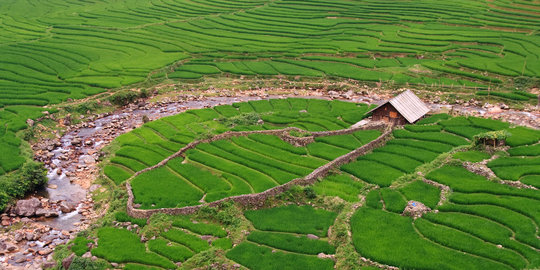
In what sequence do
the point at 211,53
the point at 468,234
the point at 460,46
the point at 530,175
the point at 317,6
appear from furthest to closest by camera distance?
the point at 317,6 → the point at 211,53 → the point at 460,46 → the point at 530,175 → the point at 468,234

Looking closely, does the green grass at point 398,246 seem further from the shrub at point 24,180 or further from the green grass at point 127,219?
the shrub at point 24,180

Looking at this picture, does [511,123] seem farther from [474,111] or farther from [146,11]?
[146,11]

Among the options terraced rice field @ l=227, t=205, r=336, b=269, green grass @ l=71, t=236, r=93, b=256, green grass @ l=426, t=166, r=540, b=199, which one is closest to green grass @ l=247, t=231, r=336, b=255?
terraced rice field @ l=227, t=205, r=336, b=269

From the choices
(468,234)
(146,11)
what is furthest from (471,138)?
(146,11)

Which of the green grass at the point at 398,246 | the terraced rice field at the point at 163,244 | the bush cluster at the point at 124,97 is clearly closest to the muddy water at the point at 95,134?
the bush cluster at the point at 124,97

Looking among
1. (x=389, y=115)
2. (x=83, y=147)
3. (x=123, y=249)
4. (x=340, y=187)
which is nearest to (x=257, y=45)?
(x=389, y=115)

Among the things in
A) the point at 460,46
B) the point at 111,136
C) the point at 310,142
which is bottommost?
the point at 111,136

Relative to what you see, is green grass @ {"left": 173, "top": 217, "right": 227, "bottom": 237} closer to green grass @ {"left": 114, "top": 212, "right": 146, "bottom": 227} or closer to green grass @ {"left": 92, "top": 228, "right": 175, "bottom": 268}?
green grass @ {"left": 114, "top": 212, "right": 146, "bottom": 227}
